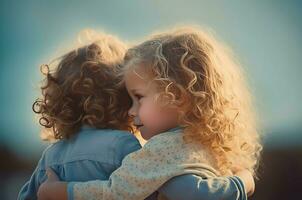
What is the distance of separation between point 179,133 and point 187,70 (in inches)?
8.4

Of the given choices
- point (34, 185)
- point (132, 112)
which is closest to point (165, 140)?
point (132, 112)

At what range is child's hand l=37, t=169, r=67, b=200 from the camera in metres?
2.59

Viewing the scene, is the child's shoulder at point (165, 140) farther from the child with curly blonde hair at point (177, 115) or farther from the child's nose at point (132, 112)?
the child's nose at point (132, 112)

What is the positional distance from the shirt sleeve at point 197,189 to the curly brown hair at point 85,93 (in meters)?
0.46

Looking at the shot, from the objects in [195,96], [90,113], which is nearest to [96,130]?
[90,113]

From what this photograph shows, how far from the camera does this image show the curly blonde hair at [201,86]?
8.48 feet

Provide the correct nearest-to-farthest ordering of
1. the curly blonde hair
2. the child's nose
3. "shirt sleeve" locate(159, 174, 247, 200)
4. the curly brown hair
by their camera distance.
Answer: "shirt sleeve" locate(159, 174, 247, 200), the curly blonde hair, the child's nose, the curly brown hair

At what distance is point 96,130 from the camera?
111 inches

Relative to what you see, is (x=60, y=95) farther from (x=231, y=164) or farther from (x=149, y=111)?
(x=231, y=164)

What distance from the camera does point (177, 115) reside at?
2.60m

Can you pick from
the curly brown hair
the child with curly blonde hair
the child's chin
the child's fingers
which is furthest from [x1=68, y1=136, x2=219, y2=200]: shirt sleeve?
the curly brown hair

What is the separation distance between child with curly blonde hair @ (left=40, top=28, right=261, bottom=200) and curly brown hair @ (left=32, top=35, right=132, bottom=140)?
0.14 metres

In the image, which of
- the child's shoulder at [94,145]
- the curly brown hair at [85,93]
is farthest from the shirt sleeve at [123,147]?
the curly brown hair at [85,93]

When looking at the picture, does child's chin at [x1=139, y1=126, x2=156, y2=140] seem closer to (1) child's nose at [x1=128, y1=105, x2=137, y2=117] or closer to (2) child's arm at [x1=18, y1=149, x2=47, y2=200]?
(1) child's nose at [x1=128, y1=105, x2=137, y2=117]
